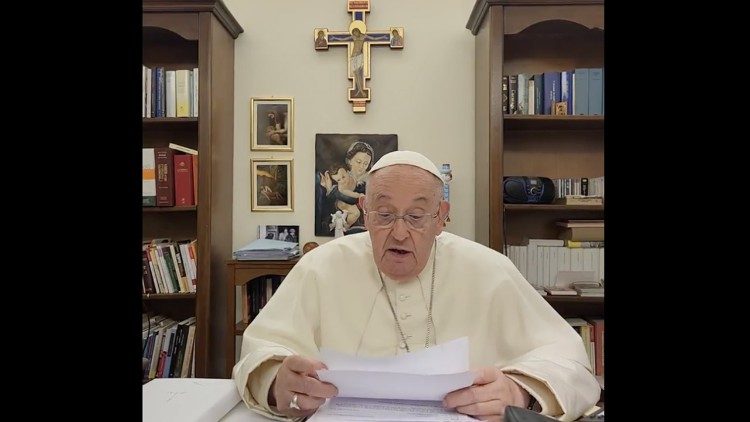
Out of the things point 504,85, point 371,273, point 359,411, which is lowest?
point 359,411

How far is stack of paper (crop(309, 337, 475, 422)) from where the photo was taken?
1.17 meters

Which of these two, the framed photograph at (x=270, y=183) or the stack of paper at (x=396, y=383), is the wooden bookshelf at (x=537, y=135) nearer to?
the framed photograph at (x=270, y=183)

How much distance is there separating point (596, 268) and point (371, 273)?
1.75 meters

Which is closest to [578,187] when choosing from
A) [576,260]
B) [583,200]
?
[583,200]

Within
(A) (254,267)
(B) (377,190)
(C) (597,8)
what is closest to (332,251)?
(B) (377,190)

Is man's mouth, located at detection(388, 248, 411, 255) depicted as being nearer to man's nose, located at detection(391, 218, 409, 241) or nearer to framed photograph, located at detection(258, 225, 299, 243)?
man's nose, located at detection(391, 218, 409, 241)

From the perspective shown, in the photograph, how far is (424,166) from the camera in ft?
6.43

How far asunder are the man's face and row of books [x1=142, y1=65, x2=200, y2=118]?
6.16ft

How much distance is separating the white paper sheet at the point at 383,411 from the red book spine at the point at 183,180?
7.77ft

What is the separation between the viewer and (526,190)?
→ 3.28m
